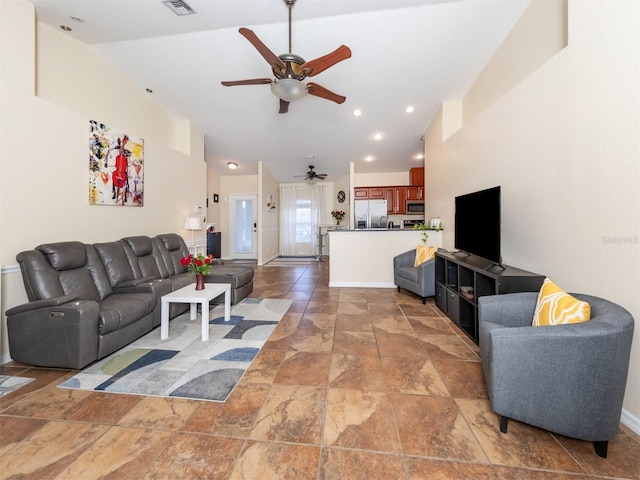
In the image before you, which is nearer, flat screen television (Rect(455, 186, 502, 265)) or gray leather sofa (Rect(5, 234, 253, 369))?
gray leather sofa (Rect(5, 234, 253, 369))

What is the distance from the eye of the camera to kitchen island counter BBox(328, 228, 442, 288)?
4648 mm

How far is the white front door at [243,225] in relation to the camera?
8.39 metres

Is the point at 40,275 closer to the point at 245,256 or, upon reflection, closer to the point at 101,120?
the point at 101,120

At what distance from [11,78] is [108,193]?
138 centimetres

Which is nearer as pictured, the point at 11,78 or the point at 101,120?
the point at 11,78

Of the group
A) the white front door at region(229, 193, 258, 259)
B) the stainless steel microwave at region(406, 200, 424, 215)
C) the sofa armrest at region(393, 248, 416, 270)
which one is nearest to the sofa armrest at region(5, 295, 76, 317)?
the sofa armrest at region(393, 248, 416, 270)

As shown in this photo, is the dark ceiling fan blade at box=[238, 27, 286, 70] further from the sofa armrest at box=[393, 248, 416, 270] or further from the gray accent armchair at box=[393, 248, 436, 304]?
the sofa armrest at box=[393, 248, 416, 270]

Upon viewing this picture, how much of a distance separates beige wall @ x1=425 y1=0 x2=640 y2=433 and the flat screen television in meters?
0.25

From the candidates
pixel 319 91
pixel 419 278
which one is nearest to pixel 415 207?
pixel 419 278

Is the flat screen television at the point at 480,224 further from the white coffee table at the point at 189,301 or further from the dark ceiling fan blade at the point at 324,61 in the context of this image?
the white coffee table at the point at 189,301

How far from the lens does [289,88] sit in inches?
100

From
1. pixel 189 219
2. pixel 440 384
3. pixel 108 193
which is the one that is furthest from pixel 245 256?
pixel 440 384

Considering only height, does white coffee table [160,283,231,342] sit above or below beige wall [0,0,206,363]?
below

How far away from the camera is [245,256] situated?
852 centimetres
